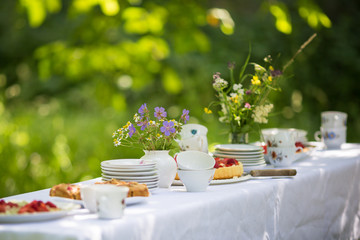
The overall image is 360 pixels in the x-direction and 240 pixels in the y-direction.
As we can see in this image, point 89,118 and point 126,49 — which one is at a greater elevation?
point 126,49

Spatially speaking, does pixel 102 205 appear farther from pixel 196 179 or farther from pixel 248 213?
pixel 248 213

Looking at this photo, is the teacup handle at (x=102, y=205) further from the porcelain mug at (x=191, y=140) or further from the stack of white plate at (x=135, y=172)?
the porcelain mug at (x=191, y=140)

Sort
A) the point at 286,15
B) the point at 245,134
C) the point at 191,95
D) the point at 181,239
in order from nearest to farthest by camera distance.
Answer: the point at 181,239 < the point at 245,134 < the point at 286,15 < the point at 191,95

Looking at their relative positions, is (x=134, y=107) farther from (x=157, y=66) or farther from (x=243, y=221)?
(x=243, y=221)

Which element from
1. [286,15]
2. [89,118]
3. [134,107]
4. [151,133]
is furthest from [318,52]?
[151,133]

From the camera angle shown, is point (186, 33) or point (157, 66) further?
point (157, 66)

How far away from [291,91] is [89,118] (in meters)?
3.21

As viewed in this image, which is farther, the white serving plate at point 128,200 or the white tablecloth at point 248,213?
the white serving plate at point 128,200

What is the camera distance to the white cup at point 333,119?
3244mm

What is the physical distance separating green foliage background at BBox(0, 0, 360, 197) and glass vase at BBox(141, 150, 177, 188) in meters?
1.09

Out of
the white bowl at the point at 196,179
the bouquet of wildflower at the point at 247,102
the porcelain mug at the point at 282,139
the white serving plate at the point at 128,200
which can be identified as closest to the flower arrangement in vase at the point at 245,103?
the bouquet of wildflower at the point at 247,102

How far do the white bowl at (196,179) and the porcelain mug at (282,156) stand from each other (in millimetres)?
740

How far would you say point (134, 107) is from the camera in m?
7.06

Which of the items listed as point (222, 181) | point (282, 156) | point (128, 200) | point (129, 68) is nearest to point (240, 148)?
point (282, 156)
